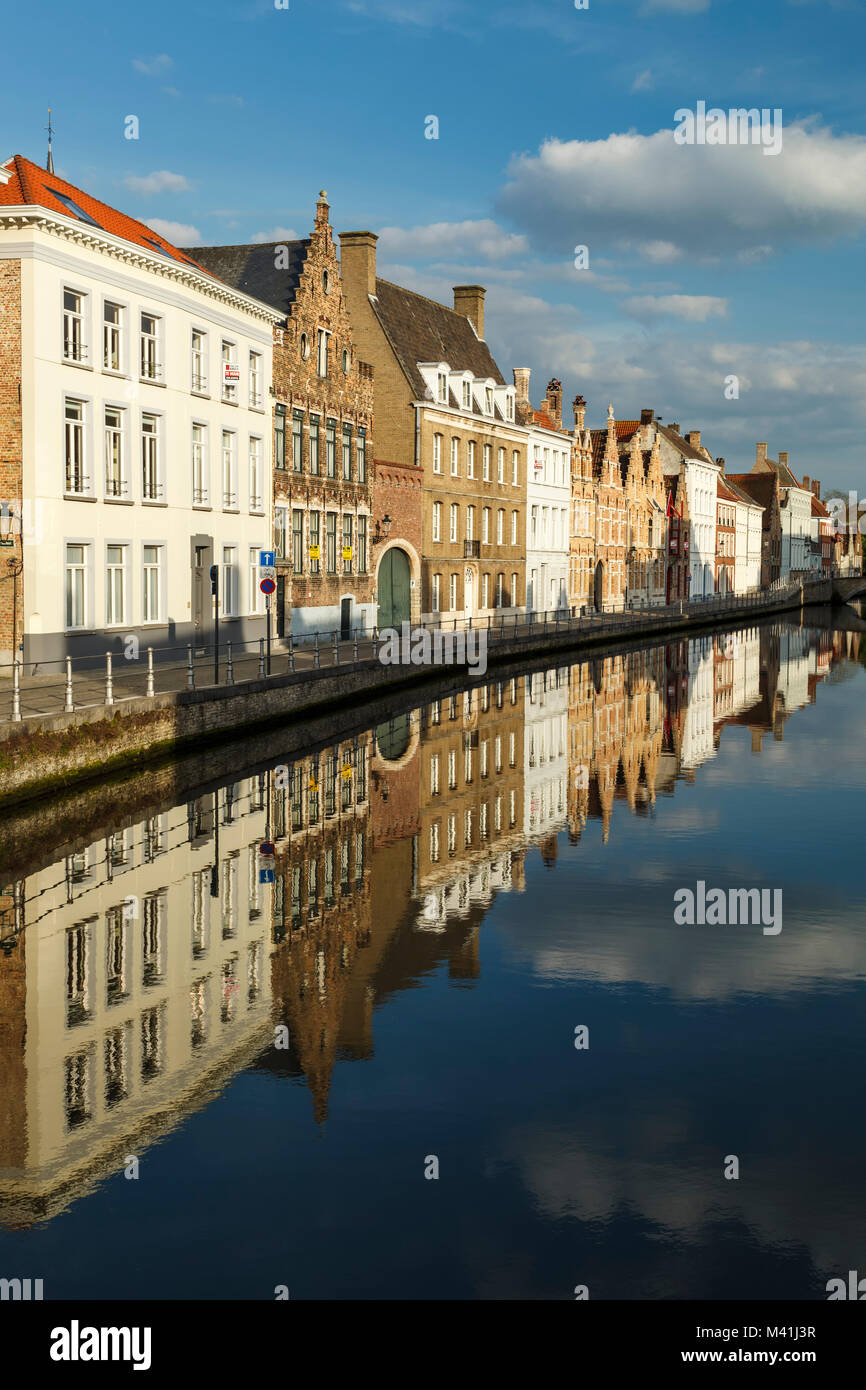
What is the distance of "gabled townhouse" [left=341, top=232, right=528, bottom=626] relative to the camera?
173 feet

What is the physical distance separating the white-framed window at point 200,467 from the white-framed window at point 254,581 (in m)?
3.73

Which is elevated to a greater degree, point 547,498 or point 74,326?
point 74,326

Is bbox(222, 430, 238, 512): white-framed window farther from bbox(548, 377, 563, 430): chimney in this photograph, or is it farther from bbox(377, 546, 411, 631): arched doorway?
bbox(548, 377, 563, 430): chimney

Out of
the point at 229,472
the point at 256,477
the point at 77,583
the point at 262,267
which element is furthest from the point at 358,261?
the point at 77,583

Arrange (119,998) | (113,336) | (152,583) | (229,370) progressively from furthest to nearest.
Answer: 1. (229,370)
2. (152,583)
3. (113,336)
4. (119,998)

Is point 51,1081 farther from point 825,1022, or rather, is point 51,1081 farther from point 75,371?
point 75,371

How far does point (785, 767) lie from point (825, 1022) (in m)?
16.1

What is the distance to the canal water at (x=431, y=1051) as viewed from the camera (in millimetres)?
7746

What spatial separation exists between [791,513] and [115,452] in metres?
136

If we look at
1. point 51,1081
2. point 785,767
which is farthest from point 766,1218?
point 785,767

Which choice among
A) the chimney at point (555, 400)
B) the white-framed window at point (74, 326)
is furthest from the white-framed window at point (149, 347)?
the chimney at point (555, 400)

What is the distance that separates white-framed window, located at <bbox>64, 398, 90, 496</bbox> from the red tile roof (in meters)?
4.02

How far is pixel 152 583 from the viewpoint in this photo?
113 ft

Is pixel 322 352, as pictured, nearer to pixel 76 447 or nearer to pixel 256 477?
pixel 256 477
